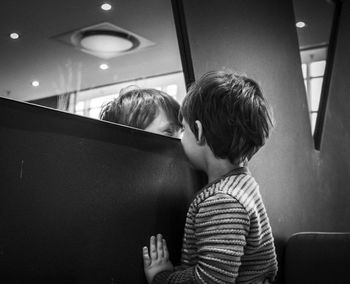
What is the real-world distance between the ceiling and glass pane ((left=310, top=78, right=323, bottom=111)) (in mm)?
1351

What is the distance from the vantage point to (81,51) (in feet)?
4.70

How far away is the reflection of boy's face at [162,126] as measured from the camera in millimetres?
1767

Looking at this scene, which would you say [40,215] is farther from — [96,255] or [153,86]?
[153,86]

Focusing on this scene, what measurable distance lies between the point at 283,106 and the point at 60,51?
137 cm

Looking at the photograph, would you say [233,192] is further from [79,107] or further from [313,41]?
[313,41]

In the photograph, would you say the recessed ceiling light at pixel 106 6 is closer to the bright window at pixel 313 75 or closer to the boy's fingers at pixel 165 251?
the boy's fingers at pixel 165 251

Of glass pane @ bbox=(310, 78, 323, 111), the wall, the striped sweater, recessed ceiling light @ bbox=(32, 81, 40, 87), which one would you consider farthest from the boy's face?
glass pane @ bbox=(310, 78, 323, 111)

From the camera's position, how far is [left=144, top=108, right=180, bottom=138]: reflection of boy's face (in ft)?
5.80

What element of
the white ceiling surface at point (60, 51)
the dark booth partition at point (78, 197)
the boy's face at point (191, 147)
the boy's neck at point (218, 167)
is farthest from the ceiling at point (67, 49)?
the boy's neck at point (218, 167)

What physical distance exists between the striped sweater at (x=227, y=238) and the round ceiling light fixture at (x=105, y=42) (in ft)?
1.59

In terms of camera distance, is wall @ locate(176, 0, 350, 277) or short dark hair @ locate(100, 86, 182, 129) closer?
short dark hair @ locate(100, 86, 182, 129)

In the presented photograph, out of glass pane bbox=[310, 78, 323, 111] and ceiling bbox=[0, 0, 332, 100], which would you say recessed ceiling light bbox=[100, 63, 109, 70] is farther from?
glass pane bbox=[310, 78, 323, 111]

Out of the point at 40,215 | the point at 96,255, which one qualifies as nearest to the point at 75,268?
the point at 96,255

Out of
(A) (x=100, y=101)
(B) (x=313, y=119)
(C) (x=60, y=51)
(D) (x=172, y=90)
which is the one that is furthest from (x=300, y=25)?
(C) (x=60, y=51)
